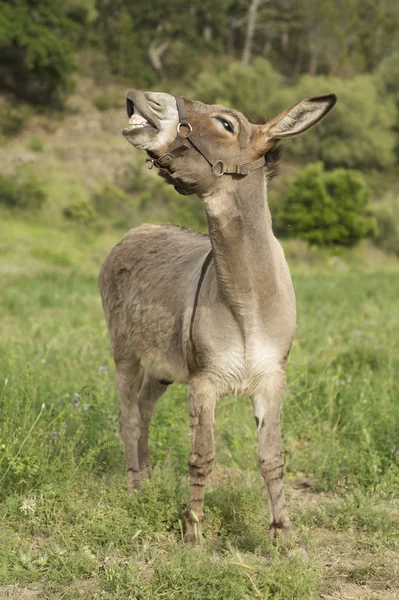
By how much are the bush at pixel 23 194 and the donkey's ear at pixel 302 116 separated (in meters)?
31.1

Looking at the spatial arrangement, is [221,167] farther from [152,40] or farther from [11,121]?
[152,40]

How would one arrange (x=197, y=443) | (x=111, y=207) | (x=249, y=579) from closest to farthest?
(x=249, y=579)
(x=197, y=443)
(x=111, y=207)

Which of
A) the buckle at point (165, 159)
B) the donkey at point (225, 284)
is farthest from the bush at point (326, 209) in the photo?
the buckle at point (165, 159)

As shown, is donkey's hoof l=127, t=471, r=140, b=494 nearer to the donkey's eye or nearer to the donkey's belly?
the donkey's belly

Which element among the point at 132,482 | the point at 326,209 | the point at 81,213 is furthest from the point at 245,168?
the point at 326,209

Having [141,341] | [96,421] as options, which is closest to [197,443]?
[141,341]

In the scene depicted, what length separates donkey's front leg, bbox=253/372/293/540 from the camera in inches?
153

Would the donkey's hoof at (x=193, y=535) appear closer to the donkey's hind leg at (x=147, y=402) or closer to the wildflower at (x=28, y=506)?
the wildflower at (x=28, y=506)

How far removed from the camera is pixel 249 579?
3.43 metres

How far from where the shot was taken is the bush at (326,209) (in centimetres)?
3650

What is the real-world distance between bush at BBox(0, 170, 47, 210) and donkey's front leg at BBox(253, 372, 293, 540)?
3090 cm

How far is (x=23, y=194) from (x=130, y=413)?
30.0m

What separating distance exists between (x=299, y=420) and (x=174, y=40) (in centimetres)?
5449

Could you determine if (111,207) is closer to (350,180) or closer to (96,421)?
(350,180)
